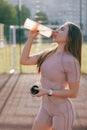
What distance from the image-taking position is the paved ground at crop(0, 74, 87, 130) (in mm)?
6840

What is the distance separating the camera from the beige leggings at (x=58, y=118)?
11.9ft

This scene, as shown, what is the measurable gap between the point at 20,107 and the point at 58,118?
4.97m

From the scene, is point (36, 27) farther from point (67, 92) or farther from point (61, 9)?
point (61, 9)

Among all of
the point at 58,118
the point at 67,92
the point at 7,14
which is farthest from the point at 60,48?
the point at 7,14

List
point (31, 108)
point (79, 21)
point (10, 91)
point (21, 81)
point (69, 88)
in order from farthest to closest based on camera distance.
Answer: point (79, 21), point (21, 81), point (10, 91), point (31, 108), point (69, 88)

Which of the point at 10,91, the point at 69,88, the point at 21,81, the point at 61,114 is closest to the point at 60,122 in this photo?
the point at 61,114

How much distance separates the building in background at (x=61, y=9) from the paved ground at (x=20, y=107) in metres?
5.08

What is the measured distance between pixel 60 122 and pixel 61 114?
0.21 feet

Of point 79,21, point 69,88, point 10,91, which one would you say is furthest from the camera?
point 79,21

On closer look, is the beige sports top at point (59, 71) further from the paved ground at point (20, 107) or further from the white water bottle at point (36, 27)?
the paved ground at point (20, 107)

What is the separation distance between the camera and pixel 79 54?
364 cm

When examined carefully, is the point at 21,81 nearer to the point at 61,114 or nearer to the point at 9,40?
the point at 9,40

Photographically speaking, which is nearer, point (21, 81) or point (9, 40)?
point (21, 81)

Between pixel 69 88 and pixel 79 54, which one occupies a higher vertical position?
pixel 79 54
